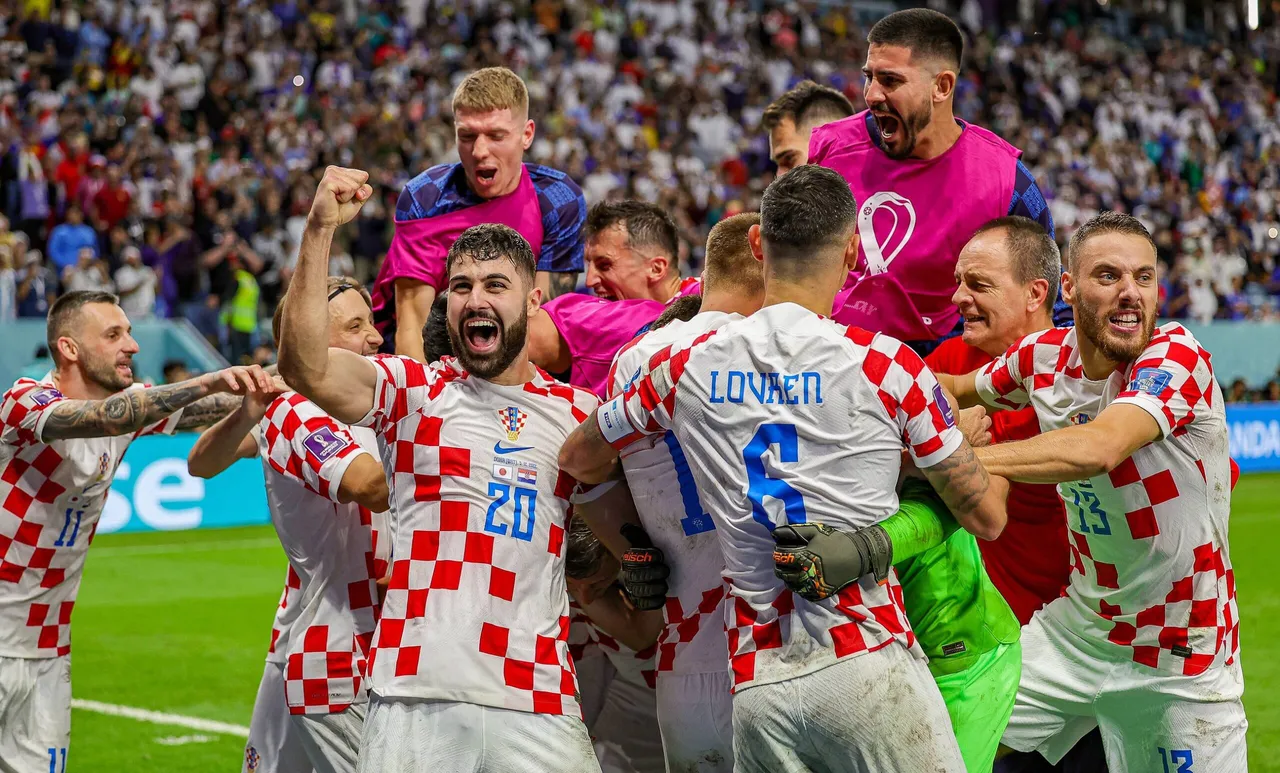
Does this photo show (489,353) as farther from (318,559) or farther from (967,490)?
(967,490)

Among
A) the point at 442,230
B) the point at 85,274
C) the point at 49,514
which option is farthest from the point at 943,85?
the point at 85,274

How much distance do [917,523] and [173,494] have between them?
510 inches

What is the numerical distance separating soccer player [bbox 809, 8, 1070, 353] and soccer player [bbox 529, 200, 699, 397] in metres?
0.80

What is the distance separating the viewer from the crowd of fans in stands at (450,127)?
18.9 meters

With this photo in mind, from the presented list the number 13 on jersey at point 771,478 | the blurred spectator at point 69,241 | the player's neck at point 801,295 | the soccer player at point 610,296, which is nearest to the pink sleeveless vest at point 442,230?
the soccer player at point 610,296

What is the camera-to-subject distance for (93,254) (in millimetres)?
17891

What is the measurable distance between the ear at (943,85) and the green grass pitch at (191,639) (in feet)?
14.9

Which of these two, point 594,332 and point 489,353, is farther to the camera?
point 594,332

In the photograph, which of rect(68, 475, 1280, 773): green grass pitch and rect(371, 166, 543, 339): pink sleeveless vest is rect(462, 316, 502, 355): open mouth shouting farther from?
rect(68, 475, 1280, 773): green grass pitch

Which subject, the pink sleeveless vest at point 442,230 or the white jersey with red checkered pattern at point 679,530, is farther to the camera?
the pink sleeveless vest at point 442,230

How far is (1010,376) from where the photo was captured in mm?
5410

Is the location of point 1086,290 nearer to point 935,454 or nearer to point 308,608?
point 935,454

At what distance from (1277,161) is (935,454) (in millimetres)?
31312

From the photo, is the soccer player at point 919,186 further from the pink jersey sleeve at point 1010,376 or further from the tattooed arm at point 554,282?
the tattooed arm at point 554,282
